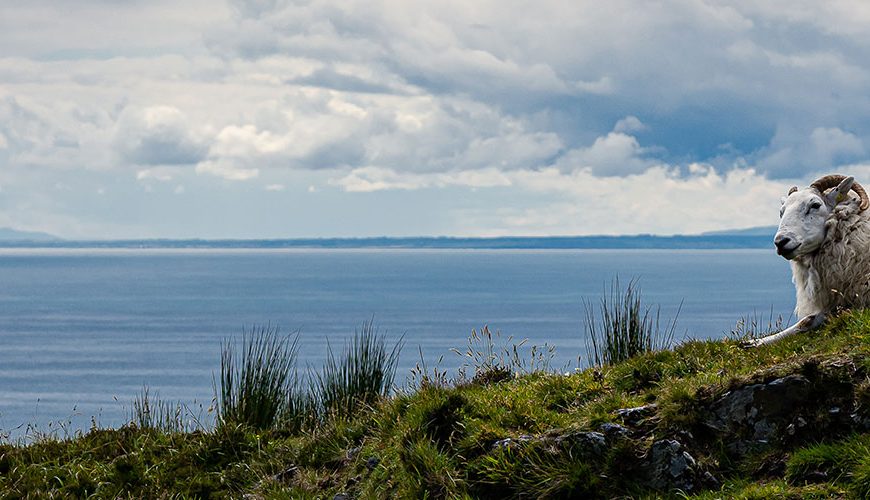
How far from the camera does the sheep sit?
8352mm

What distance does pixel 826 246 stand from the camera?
8.48 m

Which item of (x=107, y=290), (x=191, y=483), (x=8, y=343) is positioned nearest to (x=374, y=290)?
(x=107, y=290)

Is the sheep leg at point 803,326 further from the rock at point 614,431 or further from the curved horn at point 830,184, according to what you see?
the rock at point 614,431

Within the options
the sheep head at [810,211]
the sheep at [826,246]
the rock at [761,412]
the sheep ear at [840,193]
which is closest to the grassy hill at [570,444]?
the rock at [761,412]

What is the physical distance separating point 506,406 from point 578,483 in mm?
1283

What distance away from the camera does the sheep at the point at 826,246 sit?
8.35 m

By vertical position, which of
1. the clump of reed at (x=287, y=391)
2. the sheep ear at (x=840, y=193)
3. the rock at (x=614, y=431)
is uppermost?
the sheep ear at (x=840, y=193)

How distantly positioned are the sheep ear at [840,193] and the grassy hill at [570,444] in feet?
3.96

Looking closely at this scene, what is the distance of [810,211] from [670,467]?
3257mm

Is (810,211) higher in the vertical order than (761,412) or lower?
higher

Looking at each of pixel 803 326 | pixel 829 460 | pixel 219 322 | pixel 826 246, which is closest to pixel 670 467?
pixel 829 460

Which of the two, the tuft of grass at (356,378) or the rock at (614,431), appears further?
the tuft of grass at (356,378)

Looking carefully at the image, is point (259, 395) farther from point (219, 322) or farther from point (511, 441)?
point (219, 322)

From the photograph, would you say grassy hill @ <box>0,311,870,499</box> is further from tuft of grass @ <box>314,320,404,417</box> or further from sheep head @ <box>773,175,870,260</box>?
tuft of grass @ <box>314,320,404,417</box>
